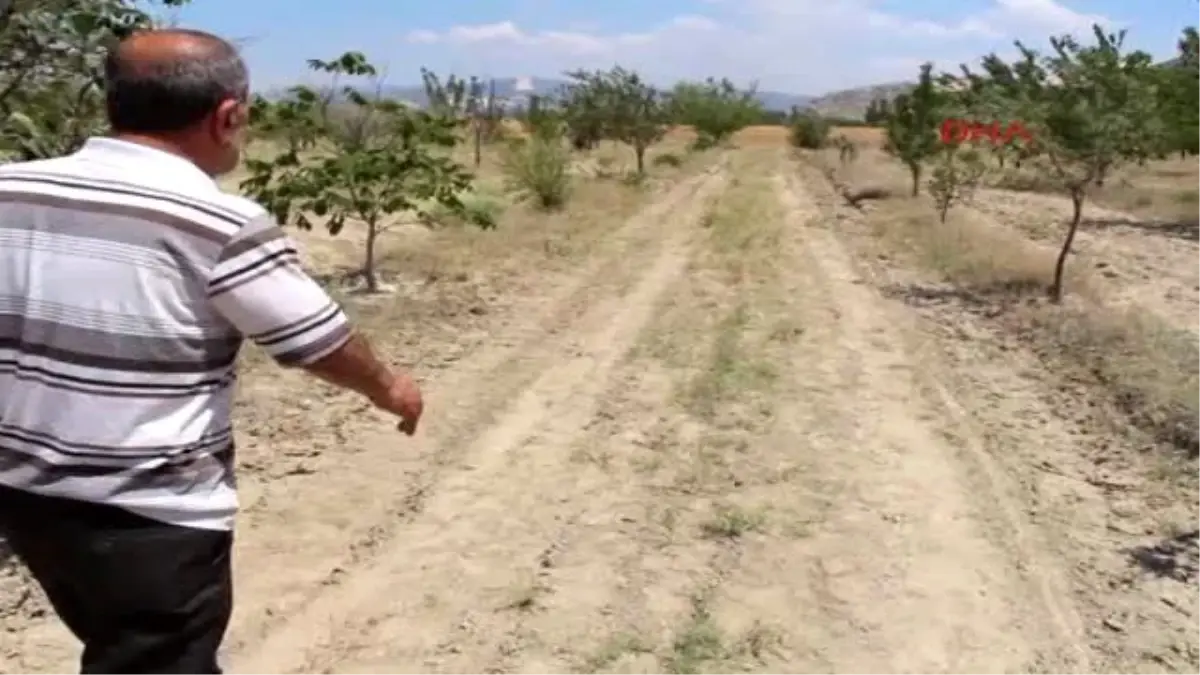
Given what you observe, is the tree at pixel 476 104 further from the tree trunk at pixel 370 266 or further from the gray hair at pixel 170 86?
the gray hair at pixel 170 86

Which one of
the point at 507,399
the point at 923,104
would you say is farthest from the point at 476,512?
the point at 923,104

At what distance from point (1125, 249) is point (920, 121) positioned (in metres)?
4.72

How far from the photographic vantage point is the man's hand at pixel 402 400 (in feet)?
7.41

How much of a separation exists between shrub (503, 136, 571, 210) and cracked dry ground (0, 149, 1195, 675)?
9209 mm

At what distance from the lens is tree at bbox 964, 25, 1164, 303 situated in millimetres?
10750

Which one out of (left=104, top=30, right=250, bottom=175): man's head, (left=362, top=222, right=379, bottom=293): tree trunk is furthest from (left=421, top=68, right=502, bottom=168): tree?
(left=104, top=30, right=250, bottom=175): man's head

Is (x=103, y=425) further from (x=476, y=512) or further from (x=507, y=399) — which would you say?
(x=507, y=399)

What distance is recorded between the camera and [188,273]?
1.95 m

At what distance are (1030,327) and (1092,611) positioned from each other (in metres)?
5.76

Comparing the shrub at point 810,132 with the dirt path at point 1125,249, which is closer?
the dirt path at point 1125,249

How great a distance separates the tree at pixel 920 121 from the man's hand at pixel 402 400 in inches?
712

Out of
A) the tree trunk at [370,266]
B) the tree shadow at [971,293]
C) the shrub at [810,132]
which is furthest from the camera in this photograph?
the shrub at [810,132]

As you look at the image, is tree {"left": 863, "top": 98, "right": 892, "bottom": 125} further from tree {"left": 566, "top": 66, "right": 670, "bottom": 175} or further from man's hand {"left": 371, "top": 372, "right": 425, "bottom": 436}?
man's hand {"left": 371, "top": 372, "right": 425, "bottom": 436}

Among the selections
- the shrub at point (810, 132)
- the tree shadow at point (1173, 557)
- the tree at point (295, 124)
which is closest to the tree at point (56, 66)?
the tree shadow at point (1173, 557)
